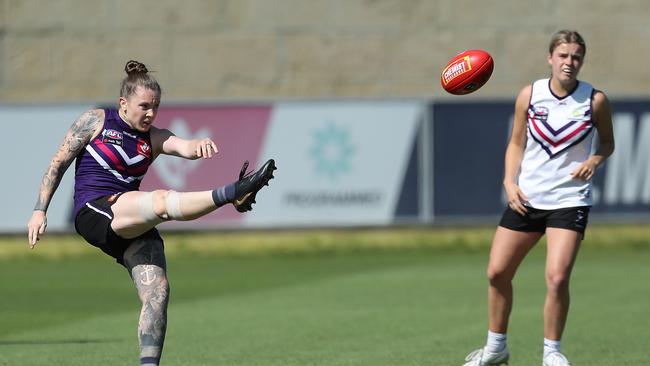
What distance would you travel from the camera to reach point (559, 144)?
854 centimetres

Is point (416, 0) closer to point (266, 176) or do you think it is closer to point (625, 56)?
point (625, 56)

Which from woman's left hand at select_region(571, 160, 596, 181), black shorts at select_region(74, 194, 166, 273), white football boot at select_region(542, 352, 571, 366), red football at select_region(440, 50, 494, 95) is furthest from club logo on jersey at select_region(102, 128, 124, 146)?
Result: white football boot at select_region(542, 352, 571, 366)

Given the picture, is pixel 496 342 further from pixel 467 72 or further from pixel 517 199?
pixel 467 72

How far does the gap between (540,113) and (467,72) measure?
60 cm

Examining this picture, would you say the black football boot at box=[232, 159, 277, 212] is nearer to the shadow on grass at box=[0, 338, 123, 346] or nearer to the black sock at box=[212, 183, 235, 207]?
the black sock at box=[212, 183, 235, 207]

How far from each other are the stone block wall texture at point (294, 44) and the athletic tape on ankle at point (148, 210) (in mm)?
13623

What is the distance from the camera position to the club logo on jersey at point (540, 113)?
28.0 ft

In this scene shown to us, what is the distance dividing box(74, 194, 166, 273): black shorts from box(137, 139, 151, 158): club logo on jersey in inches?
14.2

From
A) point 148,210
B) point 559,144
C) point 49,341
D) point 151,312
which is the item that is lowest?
point 49,341

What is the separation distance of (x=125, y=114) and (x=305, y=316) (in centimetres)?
462

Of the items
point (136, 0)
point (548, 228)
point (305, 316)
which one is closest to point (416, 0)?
point (136, 0)

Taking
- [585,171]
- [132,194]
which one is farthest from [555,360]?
[132,194]

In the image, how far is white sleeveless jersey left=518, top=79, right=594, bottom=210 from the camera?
27.9ft

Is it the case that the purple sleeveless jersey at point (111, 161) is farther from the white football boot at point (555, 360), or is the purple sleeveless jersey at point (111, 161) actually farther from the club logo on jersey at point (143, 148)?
the white football boot at point (555, 360)
